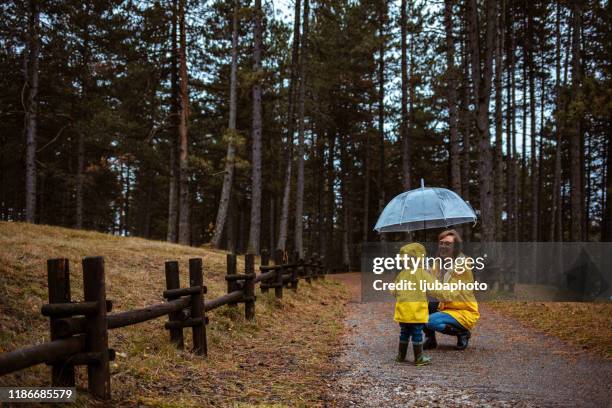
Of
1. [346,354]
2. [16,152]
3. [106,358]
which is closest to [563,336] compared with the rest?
[346,354]

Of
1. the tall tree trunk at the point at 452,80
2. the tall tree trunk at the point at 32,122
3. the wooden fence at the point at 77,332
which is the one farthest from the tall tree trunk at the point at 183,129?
the wooden fence at the point at 77,332

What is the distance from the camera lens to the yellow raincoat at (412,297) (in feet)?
21.1

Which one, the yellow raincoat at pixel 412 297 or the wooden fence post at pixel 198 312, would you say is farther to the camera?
the wooden fence post at pixel 198 312

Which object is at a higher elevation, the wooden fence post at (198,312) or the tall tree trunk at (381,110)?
the tall tree trunk at (381,110)

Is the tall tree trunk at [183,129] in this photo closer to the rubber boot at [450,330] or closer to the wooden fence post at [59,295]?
the rubber boot at [450,330]

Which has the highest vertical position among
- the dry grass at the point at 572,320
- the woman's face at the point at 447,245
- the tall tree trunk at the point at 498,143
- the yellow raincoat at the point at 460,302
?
the tall tree trunk at the point at 498,143

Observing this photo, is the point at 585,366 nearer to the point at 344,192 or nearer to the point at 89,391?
the point at 89,391

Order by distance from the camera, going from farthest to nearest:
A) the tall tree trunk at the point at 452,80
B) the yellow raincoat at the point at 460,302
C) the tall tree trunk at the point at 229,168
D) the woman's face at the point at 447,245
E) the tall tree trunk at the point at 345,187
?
the tall tree trunk at the point at 345,187, the tall tree trunk at the point at 229,168, the tall tree trunk at the point at 452,80, the yellow raincoat at the point at 460,302, the woman's face at the point at 447,245

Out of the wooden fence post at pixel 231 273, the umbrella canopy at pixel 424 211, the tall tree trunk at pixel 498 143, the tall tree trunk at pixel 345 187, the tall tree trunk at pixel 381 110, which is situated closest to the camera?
the umbrella canopy at pixel 424 211

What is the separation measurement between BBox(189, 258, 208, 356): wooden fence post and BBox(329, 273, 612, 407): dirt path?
190 centimetres

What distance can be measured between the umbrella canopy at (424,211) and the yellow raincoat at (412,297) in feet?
4.39

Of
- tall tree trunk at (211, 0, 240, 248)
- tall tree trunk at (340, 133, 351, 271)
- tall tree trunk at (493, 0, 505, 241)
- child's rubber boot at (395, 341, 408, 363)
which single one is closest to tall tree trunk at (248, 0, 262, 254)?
tall tree trunk at (211, 0, 240, 248)

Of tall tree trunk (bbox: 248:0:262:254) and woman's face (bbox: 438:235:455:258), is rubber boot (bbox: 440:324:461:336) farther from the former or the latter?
tall tree trunk (bbox: 248:0:262:254)

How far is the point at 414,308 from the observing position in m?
6.42
